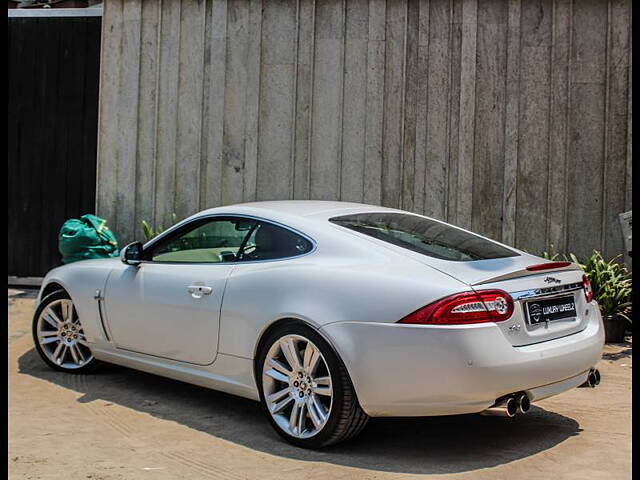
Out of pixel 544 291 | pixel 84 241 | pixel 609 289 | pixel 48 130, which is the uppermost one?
pixel 48 130

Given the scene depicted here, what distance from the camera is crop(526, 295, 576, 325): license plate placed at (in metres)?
4.86

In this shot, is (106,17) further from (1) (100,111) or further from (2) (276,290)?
(2) (276,290)

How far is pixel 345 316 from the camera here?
4832 mm

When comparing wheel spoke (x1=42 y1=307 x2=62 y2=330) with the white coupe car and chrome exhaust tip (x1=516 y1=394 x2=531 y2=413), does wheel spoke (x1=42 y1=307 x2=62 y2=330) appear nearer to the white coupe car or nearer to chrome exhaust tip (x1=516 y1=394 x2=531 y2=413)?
the white coupe car

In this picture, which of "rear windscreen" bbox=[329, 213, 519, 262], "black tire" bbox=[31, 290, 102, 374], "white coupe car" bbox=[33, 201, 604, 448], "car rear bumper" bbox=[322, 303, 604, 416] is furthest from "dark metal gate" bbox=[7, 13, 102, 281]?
"car rear bumper" bbox=[322, 303, 604, 416]

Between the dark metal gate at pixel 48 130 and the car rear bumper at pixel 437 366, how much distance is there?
21.7 ft

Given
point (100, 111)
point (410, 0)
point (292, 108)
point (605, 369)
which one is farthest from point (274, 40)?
point (605, 369)

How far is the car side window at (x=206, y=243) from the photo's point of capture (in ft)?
19.1

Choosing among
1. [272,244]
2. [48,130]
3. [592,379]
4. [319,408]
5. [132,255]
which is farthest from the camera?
[48,130]

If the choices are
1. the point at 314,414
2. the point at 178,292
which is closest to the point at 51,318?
the point at 178,292

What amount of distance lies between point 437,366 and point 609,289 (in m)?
4.39

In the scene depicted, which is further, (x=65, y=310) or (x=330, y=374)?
(x=65, y=310)

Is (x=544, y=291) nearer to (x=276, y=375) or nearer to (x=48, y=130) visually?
(x=276, y=375)

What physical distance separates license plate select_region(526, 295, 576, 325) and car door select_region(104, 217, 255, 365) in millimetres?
1907
